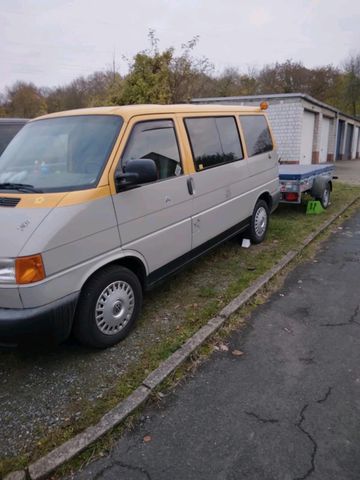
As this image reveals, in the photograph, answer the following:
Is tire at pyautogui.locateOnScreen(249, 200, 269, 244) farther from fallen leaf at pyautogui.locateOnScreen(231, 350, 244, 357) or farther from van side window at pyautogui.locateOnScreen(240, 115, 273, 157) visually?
fallen leaf at pyautogui.locateOnScreen(231, 350, 244, 357)

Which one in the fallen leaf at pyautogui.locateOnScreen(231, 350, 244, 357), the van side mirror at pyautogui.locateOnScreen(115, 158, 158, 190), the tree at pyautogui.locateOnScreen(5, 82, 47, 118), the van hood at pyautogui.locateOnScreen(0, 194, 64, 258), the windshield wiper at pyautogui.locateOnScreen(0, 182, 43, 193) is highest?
the tree at pyautogui.locateOnScreen(5, 82, 47, 118)

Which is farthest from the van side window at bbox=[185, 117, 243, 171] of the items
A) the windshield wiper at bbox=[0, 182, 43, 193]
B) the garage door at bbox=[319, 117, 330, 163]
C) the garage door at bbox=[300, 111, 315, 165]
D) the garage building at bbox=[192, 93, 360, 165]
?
the garage door at bbox=[319, 117, 330, 163]

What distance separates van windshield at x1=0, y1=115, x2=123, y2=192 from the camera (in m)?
3.29

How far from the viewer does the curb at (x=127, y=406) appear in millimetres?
2266

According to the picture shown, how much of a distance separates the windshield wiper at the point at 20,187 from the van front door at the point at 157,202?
0.67 m

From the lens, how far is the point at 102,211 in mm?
3184

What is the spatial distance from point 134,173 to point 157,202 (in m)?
0.56

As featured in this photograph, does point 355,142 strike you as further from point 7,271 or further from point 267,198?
point 7,271

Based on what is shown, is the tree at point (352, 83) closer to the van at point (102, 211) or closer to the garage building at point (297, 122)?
the garage building at point (297, 122)

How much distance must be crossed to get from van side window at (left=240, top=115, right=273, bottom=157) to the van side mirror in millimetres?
2807

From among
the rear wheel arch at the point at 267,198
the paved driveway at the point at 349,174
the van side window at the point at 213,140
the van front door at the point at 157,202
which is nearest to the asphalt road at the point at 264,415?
the van front door at the point at 157,202

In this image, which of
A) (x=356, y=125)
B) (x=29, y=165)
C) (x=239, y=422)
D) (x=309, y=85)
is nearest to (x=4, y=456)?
(x=239, y=422)

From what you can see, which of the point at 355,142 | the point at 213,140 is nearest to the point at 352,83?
the point at 355,142

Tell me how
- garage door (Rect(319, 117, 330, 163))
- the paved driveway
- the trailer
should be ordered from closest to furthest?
the trailer
the paved driveway
garage door (Rect(319, 117, 330, 163))
